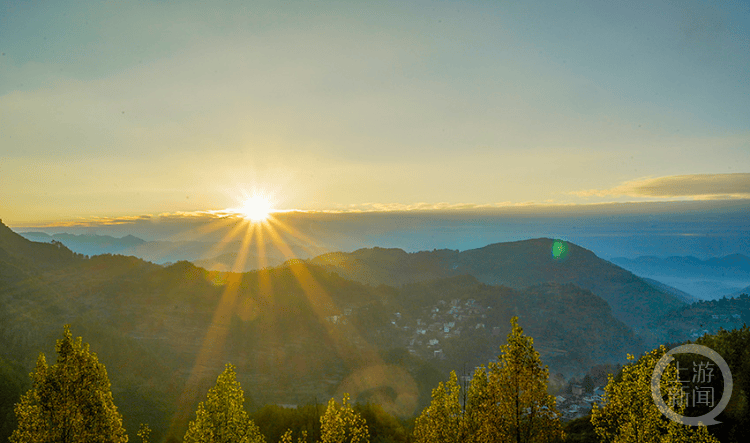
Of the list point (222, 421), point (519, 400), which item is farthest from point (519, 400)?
point (222, 421)

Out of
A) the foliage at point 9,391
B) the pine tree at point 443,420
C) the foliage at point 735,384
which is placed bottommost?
the foliage at point 9,391

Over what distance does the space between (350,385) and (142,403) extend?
273ft

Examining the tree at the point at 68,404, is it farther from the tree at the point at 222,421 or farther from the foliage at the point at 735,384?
the foliage at the point at 735,384

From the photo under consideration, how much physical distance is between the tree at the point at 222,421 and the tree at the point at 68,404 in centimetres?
359

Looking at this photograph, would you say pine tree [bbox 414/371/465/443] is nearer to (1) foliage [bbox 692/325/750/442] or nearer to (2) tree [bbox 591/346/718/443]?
(2) tree [bbox 591/346/718/443]

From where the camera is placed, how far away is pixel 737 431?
39.0 meters

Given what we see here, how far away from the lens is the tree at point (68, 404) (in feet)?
57.5

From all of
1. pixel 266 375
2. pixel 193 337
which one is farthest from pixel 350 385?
pixel 193 337

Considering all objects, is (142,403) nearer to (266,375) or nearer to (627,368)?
(266,375)

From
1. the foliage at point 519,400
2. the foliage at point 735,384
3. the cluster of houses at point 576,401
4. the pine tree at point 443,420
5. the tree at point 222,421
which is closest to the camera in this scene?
the foliage at point 519,400

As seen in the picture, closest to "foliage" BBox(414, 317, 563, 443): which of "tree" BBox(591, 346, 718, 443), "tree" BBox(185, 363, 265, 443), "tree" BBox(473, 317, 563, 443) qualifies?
"tree" BBox(473, 317, 563, 443)

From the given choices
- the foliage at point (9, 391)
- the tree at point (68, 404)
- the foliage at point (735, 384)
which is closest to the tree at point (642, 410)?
the tree at point (68, 404)

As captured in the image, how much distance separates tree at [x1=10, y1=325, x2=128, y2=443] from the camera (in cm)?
1753

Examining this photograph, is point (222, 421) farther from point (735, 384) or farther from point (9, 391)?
point (9, 391)
